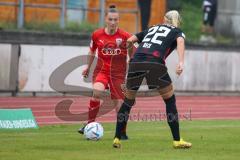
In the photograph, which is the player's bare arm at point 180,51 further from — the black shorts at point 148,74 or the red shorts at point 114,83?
the red shorts at point 114,83

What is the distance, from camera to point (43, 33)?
88.0 feet

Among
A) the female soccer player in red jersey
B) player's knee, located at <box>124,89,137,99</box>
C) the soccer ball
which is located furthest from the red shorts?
player's knee, located at <box>124,89,137,99</box>

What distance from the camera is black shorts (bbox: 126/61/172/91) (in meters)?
13.7

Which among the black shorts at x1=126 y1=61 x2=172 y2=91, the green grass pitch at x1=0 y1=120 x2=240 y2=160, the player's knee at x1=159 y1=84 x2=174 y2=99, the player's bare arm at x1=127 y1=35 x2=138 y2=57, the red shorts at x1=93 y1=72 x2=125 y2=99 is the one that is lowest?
the green grass pitch at x1=0 y1=120 x2=240 y2=160

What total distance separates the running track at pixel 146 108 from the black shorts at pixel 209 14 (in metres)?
7.76

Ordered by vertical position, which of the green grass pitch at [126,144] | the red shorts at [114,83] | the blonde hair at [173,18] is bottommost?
the green grass pitch at [126,144]

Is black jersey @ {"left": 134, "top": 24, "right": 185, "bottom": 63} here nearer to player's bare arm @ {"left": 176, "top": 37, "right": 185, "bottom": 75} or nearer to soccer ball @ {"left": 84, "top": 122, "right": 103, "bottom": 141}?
player's bare arm @ {"left": 176, "top": 37, "right": 185, "bottom": 75}

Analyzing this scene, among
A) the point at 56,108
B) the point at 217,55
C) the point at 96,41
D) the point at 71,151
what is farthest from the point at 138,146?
the point at 217,55

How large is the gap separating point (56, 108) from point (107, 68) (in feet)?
20.8

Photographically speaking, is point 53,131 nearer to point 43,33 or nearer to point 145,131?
point 145,131

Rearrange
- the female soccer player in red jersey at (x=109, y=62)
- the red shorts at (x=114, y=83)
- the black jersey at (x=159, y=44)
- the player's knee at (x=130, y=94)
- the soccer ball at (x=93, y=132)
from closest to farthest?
the black jersey at (x=159, y=44), the player's knee at (x=130, y=94), the soccer ball at (x=93, y=132), the female soccer player in red jersey at (x=109, y=62), the red shorts at (x=114, y=83)

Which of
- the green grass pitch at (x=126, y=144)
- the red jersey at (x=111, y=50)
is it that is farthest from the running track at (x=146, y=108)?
the red jersey at (x=111, y=50)

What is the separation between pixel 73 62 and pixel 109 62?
10.7 meters

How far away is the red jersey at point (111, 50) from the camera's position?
15.6 m
